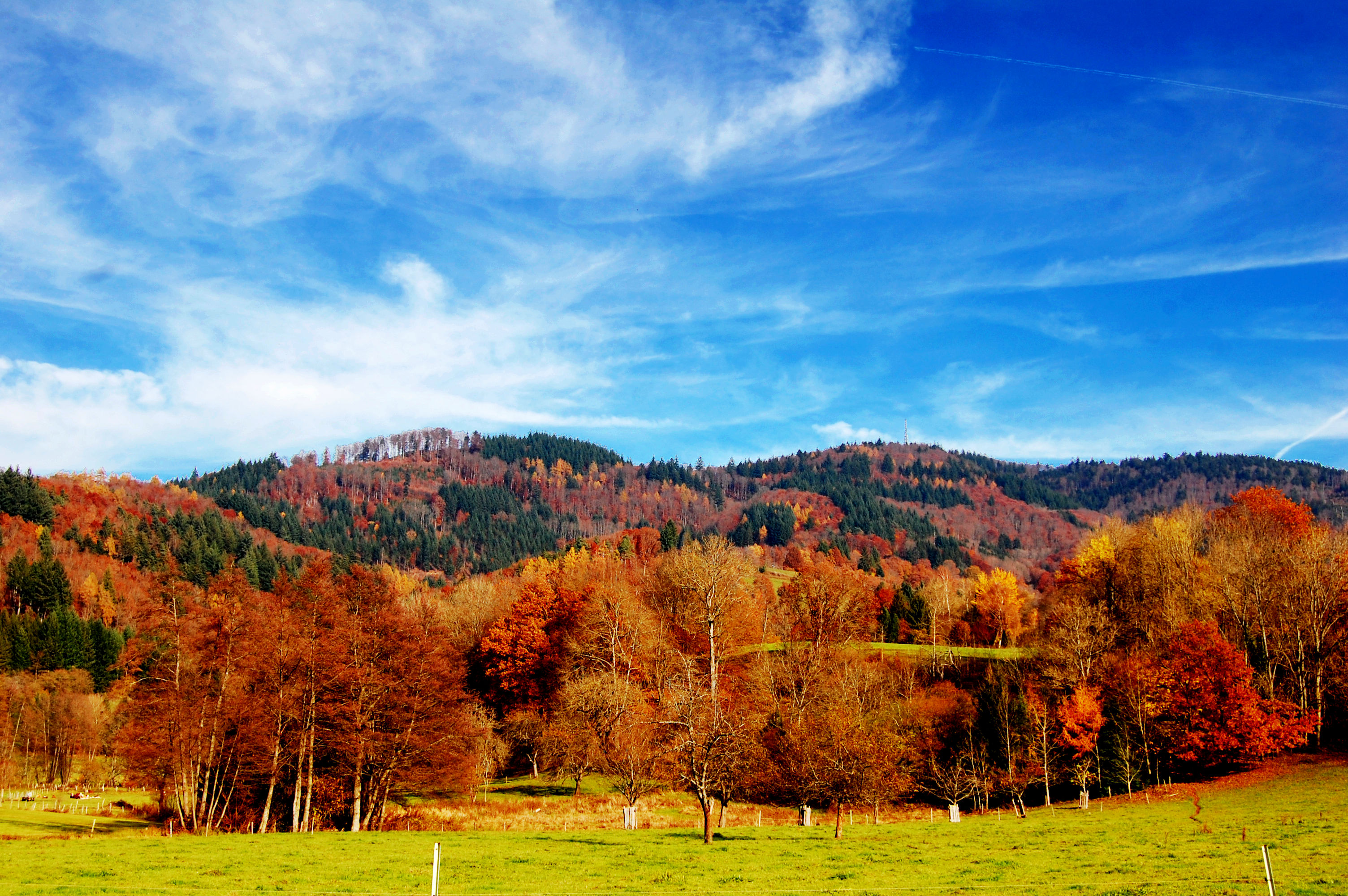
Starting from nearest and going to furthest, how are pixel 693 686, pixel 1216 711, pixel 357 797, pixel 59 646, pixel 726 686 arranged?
pixel 357 797
pixel 693 686
pixel 1216 711
pixel 726 686
pixel 59 646

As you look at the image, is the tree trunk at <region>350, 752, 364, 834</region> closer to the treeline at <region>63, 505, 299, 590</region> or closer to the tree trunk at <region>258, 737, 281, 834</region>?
the tree trunk at <region>258, 737, 281, 834</region>

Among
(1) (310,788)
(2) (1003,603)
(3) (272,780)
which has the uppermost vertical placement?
(2) (1003,603)

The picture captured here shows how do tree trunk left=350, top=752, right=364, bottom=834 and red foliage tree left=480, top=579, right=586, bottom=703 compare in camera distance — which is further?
red foliage tree left=480, top=579, right=586, bottom=703

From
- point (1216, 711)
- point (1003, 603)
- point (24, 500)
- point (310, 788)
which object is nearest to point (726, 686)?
point (1216, 711)

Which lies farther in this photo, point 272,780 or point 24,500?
point 24,500

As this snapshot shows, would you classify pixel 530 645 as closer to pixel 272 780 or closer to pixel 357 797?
pixel 357 797

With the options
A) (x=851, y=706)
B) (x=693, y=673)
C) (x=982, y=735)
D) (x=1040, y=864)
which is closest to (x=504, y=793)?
(x=693, y=673)

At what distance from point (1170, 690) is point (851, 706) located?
2329cm

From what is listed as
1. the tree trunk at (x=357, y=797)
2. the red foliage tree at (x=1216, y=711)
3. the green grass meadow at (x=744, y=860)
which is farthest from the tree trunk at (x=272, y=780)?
the red foliage tree at (x=1216, y=711)

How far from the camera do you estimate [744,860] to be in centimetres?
2923

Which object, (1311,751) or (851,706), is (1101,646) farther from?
(851,706)

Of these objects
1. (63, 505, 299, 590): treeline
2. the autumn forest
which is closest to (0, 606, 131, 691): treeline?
the autumn forest

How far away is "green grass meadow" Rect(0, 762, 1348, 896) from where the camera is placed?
76.5 feet

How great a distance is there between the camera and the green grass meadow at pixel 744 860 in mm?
23312
